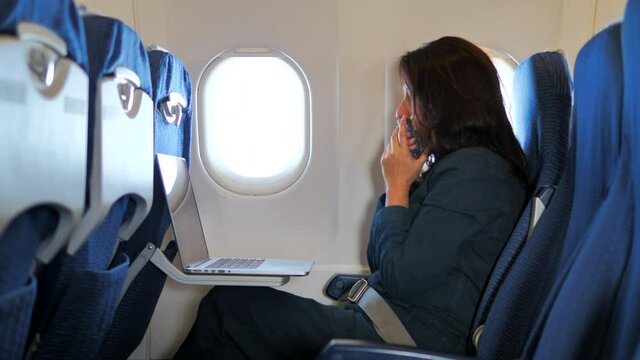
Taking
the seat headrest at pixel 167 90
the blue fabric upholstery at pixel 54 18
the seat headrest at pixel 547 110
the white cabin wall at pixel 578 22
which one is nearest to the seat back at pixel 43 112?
the blue fabric upholstery at pixel 54 18

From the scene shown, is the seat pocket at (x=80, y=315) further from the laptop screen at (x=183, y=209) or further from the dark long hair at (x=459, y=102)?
the dark long hair at (x=459, y=102)

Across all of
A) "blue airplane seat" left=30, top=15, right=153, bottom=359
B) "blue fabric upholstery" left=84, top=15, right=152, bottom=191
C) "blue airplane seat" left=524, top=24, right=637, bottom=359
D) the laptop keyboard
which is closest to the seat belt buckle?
the laptop keyboard

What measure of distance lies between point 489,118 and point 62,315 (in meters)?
1.00

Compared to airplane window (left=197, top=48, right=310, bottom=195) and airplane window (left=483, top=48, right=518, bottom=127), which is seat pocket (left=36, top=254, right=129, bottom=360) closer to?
airplane window (left=197, top=48, right=310, bottom=195)

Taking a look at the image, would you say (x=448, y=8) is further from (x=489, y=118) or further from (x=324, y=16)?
(x=489, y=118)

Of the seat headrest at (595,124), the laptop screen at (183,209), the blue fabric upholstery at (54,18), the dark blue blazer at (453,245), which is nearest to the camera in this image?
the blue fabric upholstery at (54,18)

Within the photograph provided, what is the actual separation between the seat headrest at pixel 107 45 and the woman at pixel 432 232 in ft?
2.31

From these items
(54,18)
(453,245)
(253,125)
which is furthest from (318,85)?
(54,18)

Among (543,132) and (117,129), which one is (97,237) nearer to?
(117,129)

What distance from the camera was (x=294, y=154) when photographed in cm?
→ 167

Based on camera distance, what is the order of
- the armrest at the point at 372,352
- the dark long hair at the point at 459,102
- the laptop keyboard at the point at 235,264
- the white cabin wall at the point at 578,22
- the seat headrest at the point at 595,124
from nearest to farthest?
the seat headrest at the point at 595,124
the armrest at the point at 372,352
the dark long hair at the point at 459,102
the laptop keyboard at the point at 235,264
the white cabin wall at the point at 578,22

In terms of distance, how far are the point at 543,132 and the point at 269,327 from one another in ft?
2.70

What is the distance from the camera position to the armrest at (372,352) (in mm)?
854

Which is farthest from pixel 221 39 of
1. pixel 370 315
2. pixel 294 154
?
pixel 370 315
